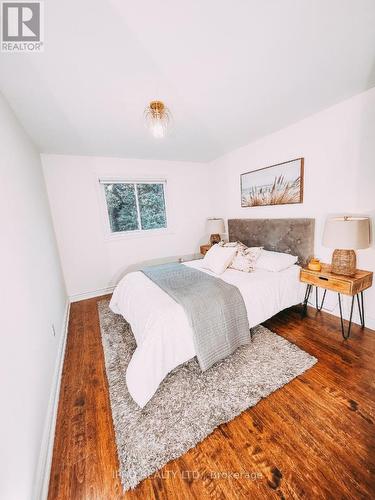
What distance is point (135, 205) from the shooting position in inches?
149

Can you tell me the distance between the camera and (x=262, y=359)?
1.82m

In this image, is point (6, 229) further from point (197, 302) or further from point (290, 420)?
point (290, 420)

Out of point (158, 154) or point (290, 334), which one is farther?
point (158, 154)

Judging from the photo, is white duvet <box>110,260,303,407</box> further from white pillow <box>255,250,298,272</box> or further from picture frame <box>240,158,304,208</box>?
picture frame <box>240,158,304,208</box>

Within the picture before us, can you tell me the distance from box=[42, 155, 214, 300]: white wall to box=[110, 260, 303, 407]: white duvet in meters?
1.20

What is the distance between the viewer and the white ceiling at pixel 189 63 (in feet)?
3.52

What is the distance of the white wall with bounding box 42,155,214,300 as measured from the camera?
3160 mm

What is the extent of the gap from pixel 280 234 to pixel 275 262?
2.01 ft

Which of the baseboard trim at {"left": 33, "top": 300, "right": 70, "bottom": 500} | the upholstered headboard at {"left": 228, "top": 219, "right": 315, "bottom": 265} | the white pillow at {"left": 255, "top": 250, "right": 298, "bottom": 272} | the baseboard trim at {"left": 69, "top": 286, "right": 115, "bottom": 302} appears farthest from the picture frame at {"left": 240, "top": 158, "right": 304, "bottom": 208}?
the baseboard trim at {"left": 33, "top": 300, "right": 70, "bottom": 500}

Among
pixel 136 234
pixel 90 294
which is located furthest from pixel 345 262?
pixel 90 294

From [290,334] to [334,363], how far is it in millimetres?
461

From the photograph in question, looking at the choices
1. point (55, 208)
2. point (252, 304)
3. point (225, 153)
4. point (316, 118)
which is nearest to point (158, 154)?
point (225, 153)

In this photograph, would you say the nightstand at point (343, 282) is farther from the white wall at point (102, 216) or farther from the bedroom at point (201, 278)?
the white wall at point (102, 216)

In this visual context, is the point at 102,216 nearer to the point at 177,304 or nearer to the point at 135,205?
the point at 135,205
